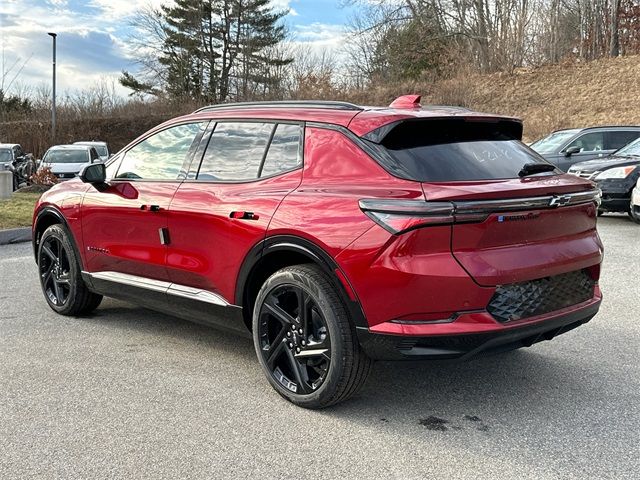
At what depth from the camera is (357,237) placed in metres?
3.20

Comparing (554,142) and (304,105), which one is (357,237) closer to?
(304,105)

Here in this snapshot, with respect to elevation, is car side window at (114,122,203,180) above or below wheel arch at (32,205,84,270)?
above

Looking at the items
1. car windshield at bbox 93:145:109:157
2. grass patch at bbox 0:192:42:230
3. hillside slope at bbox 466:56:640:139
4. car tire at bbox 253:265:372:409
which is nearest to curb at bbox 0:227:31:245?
grass patch at bbox 0:192:42:230

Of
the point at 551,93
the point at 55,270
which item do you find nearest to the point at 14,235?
the point at 55,270

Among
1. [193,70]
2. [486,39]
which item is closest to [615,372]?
[486,39]

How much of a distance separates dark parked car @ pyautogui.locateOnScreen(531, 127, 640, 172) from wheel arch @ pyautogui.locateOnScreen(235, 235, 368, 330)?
447 inches

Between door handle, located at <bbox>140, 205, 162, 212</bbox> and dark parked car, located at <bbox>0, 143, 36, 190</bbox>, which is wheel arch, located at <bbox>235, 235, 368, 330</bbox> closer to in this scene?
door handle, located at <bbox>140, 205, 162, 212</bbox>

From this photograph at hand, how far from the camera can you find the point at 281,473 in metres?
2.85

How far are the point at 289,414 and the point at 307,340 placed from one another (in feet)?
1.37

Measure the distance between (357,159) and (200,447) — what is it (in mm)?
1704

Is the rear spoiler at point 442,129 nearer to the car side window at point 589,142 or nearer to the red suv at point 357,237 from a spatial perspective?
the red suv at point 357,237

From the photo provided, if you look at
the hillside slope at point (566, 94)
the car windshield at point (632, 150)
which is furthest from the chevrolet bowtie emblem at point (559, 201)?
the hillside slope at point (566, 94)

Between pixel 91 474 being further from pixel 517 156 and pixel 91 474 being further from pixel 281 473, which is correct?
pixel 517 156

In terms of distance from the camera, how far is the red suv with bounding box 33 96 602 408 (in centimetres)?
309
